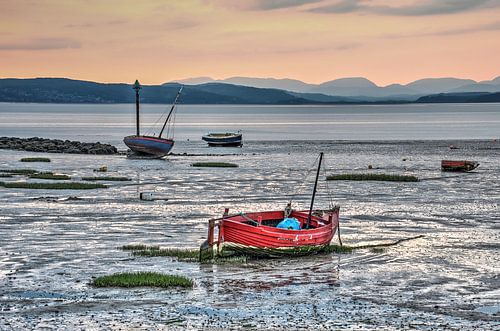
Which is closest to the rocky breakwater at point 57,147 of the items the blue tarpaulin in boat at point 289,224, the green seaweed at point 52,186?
the green seaweed at point 52,186

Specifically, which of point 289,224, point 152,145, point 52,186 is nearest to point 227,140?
point 152,145

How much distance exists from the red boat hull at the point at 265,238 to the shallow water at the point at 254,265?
21.5 inches

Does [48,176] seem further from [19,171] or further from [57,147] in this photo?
[57,147]

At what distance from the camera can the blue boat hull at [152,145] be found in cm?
9200

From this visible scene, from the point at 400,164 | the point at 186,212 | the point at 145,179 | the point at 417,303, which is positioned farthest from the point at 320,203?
the point at 400,164

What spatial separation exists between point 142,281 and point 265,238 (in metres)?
5.76

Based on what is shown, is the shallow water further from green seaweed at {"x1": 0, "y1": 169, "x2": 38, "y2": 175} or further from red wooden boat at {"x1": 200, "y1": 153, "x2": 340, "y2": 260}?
green seaweed at {"x1": 0, "y1": 169, "x2": 38, "y2": 175}

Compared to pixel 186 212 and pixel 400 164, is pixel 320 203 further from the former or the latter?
pixel 400 164

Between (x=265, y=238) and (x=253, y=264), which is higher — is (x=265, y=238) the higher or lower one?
the higher one

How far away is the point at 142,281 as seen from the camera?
24375 mm

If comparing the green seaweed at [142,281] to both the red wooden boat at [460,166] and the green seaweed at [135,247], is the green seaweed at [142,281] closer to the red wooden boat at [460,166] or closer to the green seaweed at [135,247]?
the green seaweed at [135,247]

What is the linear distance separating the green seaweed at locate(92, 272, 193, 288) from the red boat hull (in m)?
3.86

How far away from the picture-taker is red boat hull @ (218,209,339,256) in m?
28.4

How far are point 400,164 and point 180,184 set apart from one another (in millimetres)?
29976
